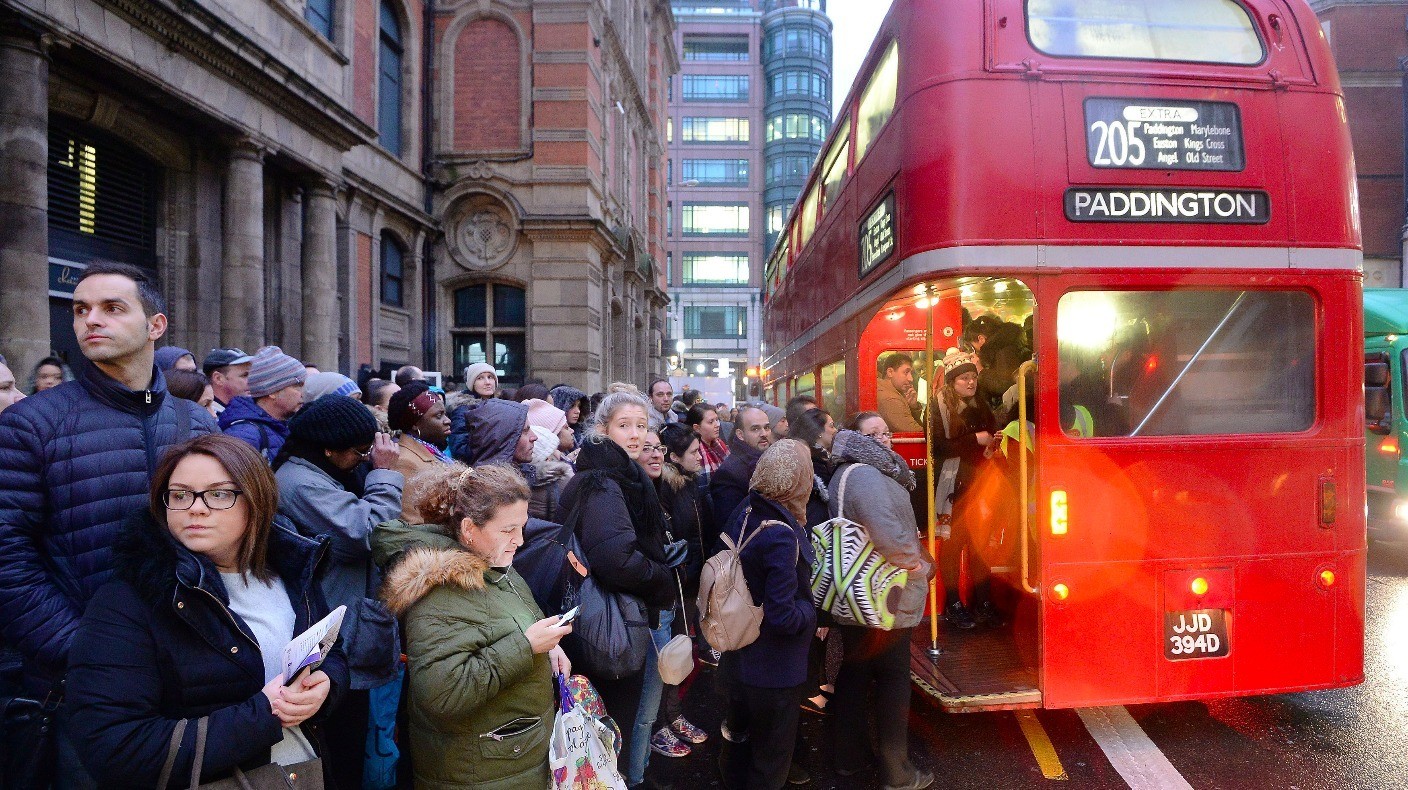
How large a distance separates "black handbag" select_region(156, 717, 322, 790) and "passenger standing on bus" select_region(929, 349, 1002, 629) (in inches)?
174

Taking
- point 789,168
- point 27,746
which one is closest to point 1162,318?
point 27,746

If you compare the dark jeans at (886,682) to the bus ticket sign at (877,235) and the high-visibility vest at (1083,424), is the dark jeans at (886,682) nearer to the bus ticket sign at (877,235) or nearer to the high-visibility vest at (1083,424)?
the high-visibility vest at (1083,424)

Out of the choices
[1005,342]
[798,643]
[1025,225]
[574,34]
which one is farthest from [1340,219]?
[574,34]

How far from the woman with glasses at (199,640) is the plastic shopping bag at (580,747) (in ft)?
2.46

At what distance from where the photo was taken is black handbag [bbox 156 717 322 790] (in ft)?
5.74

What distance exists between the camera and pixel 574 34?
1727cm

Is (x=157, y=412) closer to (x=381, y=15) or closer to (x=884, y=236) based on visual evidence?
(x=884, y=236)

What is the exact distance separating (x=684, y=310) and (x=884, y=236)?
53340 millimetres

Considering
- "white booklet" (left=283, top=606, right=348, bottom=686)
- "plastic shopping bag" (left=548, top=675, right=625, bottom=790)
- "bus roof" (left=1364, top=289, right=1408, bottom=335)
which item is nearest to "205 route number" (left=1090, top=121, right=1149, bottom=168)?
"plastic shopping bag" (left=548, top=675, right=625, bottom=790)

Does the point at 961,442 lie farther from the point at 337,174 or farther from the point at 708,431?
the point at 337,174

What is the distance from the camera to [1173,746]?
406 cm

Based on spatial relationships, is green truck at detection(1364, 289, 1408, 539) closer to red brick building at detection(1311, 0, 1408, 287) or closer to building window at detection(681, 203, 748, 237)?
red brick building at detection(1311, 0, 1408, 287)

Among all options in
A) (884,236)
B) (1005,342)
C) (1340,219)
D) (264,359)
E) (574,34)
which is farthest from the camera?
(574,34)

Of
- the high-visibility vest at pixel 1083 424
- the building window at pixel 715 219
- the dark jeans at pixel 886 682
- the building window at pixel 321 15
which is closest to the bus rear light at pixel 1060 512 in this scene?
the high-visibility vest at pixel 1083 424
